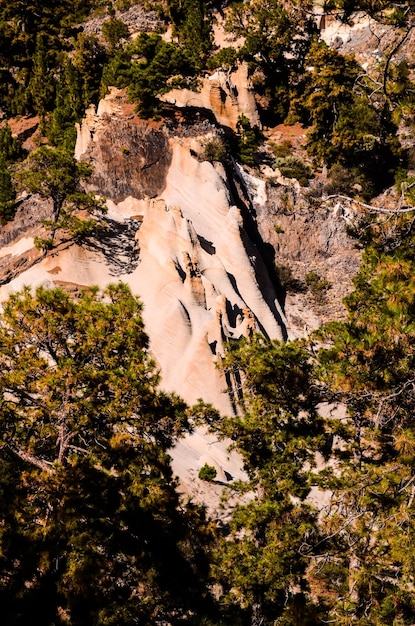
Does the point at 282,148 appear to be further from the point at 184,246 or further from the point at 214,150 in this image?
the point at 184,246

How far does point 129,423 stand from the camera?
35.7 feet

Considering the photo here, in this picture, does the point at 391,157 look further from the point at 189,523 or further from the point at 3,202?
the point at 189,523

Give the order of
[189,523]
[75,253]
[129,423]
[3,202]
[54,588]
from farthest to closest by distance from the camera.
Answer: [3,202]
[75,253]
[189,523]
[54,588]
[129,423]

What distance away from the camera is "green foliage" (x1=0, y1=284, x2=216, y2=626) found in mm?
10141

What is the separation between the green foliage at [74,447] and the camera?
10141 millimetres

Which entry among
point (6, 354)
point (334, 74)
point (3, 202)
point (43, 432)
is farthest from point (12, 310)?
point (334, 74)

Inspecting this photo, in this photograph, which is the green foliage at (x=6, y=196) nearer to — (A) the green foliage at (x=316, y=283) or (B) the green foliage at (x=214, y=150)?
(B) the green foliage at (x=214, y=150)

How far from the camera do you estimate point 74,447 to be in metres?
10.8

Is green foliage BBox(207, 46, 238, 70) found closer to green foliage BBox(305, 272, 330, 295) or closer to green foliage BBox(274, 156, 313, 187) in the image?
green foliage BBox(274, 156, 313, 187)

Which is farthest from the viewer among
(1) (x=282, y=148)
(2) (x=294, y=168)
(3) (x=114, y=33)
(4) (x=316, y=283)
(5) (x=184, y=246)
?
(3) (x=114, y=33)

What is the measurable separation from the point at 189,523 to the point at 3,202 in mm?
27229

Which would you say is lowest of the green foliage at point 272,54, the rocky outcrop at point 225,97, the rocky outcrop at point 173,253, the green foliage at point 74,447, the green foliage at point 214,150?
the green foliage at point 74,447

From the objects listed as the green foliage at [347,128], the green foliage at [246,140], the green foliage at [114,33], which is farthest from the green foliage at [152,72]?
the green foliage at [114,33]

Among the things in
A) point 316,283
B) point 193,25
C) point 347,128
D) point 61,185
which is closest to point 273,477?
point 61,185
